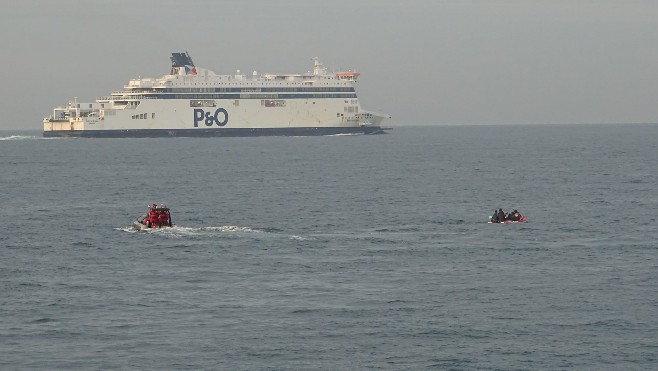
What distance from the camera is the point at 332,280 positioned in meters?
50.5

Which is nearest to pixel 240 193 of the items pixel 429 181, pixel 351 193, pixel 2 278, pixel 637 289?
pixel 351 193

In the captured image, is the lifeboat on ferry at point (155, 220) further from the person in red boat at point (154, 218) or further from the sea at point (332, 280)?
the sea at point (332, 280)

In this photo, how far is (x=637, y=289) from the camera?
158 ft

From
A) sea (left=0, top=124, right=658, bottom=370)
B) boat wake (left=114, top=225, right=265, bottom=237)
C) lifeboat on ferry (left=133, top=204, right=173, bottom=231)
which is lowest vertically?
sea (left=0, top=124, right=658, bottom=370)

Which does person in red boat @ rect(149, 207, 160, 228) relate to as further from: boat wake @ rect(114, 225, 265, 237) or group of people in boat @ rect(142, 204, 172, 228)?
boat wake @ rect(114, 225, 265, 237)

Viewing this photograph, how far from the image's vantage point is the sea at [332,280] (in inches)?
1511

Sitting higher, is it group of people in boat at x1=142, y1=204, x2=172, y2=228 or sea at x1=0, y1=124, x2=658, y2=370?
group of people in boat at x1=142, y1=204, x2=172, y2=228

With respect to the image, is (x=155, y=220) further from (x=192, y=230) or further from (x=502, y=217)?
(x=502, y=217)

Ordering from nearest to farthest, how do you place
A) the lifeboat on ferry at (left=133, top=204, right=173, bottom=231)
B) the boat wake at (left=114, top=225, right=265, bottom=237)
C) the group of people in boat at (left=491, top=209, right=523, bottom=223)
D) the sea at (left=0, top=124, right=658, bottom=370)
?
the sea at (left=0, top=124, right=658, bottom=370) < the boat wake at (left=114, top=225, right=265, bottom=237) < the lifeboat on ferry at (left=133, top=204, right=173, bottom=231) < the group of people in boat at (left=491, top=209, right=523, bottom=223)

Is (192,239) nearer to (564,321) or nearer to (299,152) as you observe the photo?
(564,321)

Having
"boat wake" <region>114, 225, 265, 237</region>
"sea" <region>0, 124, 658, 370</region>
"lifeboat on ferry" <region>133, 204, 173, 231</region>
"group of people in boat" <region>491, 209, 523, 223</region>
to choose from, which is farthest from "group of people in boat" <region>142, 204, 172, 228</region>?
"group of people in boat" <region>491, 209, 523, 223</region>

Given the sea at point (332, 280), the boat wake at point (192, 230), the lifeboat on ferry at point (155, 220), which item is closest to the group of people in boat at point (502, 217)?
the sea at point (332, 280)

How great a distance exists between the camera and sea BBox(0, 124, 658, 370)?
1511 inches

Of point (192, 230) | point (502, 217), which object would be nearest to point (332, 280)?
point (192, 230)
